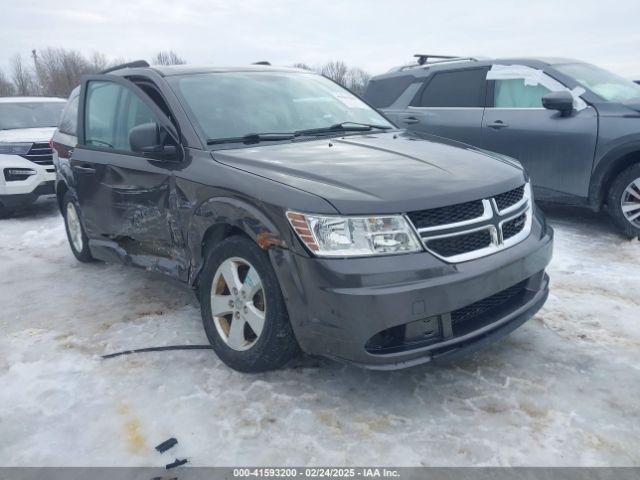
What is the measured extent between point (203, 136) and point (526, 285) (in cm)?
209

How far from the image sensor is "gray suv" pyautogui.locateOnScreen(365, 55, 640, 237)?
5.21 metres

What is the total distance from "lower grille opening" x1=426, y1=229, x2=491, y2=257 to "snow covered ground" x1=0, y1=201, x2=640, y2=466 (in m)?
0.78

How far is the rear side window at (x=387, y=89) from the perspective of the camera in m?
7.25

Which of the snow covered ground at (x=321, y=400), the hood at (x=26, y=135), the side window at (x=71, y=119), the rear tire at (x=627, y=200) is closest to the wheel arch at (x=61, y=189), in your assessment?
the side window at (x=71, y=119)

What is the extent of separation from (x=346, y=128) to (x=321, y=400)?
189cm

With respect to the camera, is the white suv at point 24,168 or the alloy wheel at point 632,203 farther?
the white suv at point 24,168

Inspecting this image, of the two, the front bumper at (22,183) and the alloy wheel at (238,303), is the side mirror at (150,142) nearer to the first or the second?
the alloy wheel at (238,303)

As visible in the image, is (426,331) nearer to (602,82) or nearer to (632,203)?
(632,203)

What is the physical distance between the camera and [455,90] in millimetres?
6602

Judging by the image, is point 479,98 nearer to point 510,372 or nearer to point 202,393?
point 510,372

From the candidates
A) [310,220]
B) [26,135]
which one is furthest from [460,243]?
[26,135]

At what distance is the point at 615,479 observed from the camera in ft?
7.25

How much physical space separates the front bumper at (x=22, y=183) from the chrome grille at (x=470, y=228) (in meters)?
6.63

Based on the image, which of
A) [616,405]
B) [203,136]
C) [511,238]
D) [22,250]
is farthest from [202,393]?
[22,250]
